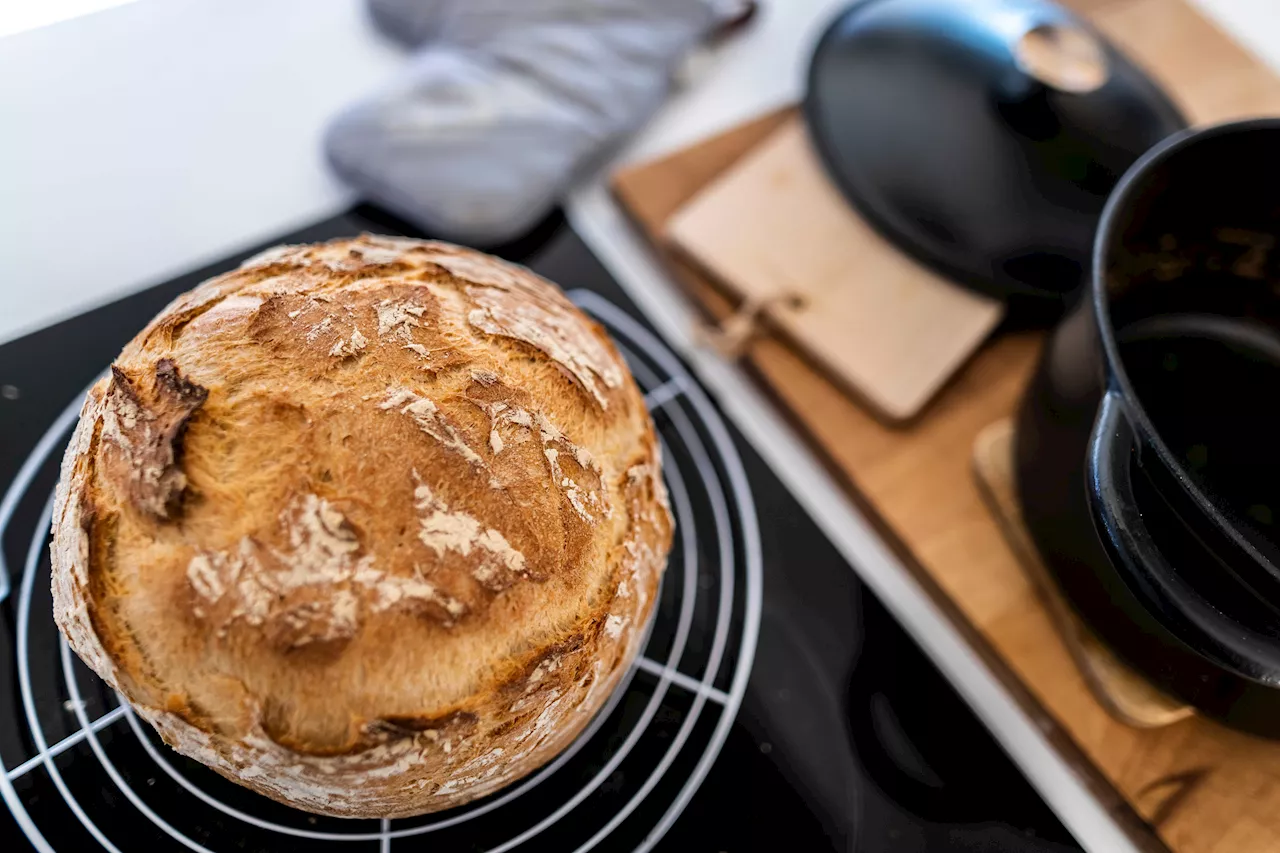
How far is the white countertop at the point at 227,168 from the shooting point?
0.86 metres

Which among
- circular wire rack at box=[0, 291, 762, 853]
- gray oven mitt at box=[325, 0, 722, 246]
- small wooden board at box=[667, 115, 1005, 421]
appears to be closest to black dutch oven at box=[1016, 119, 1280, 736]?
small wooden board at box=[667, 115, 1005, 421]

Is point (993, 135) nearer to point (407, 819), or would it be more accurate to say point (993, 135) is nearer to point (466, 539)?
point (466, 539)

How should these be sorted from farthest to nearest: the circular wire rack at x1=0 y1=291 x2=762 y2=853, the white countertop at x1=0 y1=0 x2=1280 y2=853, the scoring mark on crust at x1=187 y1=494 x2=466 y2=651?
1. the white countertop at x1=0 y1=0 x2=1280 y2=853
2. the circular wire rack at x1=0 y1=291 x2=762 y2=853
3. the scoring mark on crust at x1=187 y1=494 x2=466 y2=651

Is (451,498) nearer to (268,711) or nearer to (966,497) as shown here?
(268,711)

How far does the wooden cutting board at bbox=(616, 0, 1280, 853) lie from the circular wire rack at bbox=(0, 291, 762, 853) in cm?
14

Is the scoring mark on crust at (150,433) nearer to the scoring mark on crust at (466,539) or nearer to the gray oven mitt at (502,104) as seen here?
the scoring mark on crust at (466,539)

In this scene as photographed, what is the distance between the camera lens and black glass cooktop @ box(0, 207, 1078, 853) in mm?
696

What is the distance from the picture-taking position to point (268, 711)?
1.75 feet

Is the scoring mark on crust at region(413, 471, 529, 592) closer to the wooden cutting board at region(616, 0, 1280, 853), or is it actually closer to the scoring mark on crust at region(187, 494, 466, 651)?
the scoring mark on crust at region(187, 494, 466, 651)

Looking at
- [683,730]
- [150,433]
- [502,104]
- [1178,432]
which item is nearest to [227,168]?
[502,104]

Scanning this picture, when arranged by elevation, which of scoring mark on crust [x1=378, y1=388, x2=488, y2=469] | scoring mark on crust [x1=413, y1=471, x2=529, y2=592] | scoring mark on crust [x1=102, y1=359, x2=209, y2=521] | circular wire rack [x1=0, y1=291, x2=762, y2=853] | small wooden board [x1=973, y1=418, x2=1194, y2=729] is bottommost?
small wooden board [x1=973, y1=418, x2=1194, y2=729]

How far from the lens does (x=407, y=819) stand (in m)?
0.72

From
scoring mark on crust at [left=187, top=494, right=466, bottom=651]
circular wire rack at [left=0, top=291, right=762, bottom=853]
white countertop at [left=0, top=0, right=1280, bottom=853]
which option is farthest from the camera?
white countertop at [left=0, top=0, right=1280, bottom=853]

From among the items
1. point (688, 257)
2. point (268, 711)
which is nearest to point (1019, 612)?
point (688, 257)
